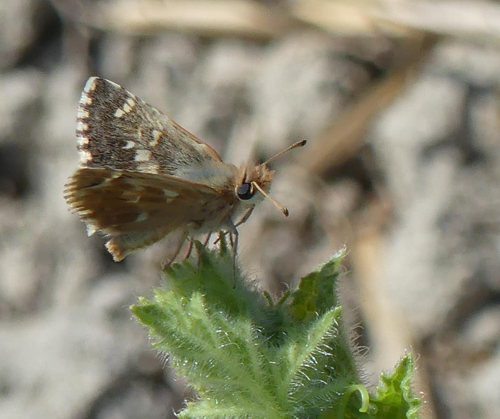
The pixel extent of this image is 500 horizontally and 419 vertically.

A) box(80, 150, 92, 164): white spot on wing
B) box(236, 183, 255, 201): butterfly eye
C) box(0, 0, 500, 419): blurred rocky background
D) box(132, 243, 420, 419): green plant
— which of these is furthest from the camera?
box(0, 0, 500, 419): blurred rocky background

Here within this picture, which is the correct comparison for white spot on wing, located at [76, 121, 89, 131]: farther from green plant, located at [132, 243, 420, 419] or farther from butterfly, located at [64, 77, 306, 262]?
green plant, located at [132, 243, 420, 419]

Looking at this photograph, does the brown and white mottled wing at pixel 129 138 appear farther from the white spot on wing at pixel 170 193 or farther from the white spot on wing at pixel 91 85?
the white spot on wing at pixel 170 193

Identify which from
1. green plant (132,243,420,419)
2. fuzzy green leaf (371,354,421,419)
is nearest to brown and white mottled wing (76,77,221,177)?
green plant (132,243,420,419)

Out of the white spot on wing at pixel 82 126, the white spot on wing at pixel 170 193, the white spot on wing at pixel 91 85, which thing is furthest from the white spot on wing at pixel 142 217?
the white spot on wing at pixel 91 85

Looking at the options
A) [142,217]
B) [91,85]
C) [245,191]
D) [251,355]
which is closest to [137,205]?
[142,217]

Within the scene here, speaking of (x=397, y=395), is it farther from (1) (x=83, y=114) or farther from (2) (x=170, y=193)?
(1) (x=83, y=114)

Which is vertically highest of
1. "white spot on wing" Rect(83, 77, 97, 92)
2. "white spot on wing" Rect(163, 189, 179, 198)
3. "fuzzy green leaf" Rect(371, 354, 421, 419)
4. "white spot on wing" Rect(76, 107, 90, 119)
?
"white spot on wing" Rect(83, 77, 97, 92)
